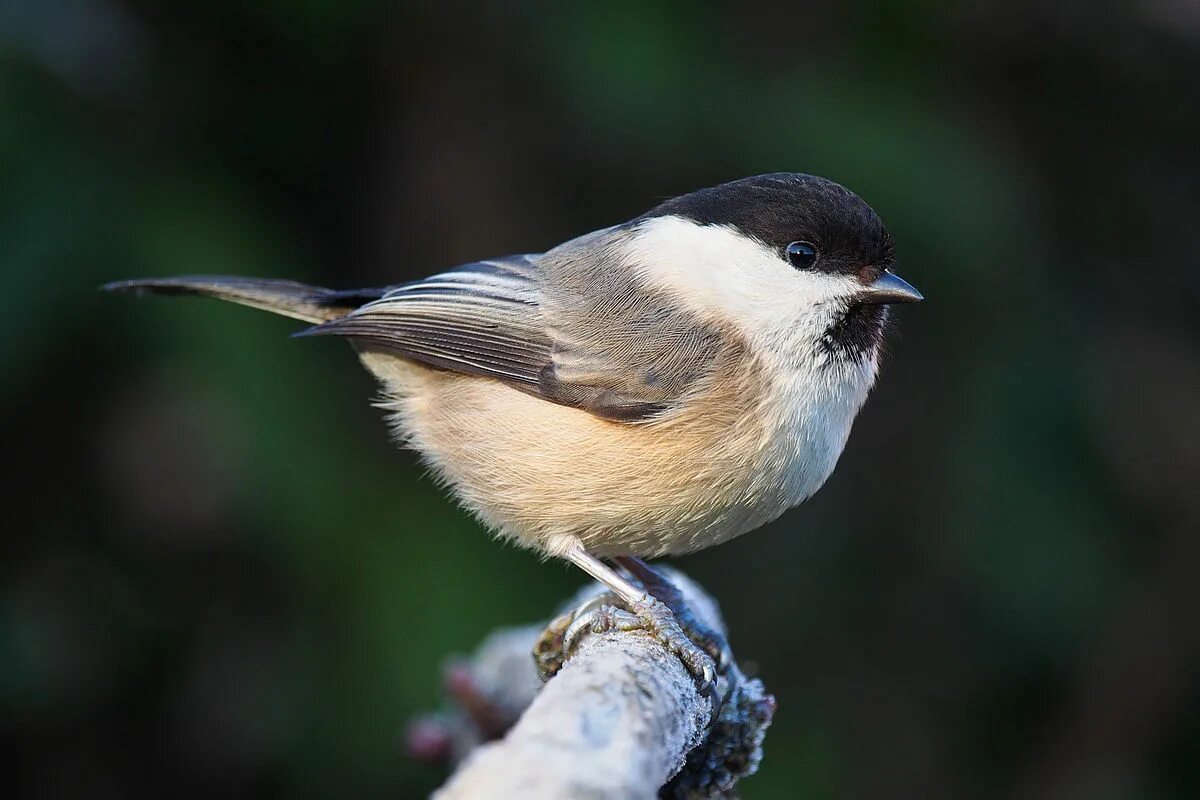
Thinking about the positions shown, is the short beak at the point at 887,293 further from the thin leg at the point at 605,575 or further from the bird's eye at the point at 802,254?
the thin leg at the point at 605,575

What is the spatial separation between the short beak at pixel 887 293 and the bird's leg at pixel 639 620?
0.53 meters

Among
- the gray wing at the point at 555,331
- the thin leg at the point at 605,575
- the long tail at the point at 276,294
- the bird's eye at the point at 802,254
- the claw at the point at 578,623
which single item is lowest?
the claw at the point at 578,623

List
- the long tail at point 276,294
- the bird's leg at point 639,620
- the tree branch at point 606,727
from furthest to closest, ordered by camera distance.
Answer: the long tail at point 276,294
the bird's leg at point 639,620
the tree branch at point 606,727

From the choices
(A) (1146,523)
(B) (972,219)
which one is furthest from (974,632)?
(B) (972,219)

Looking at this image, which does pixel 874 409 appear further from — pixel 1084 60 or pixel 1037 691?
pixel 1084 60

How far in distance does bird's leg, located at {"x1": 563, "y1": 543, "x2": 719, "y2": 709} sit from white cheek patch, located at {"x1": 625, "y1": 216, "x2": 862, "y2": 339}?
1.34 ft

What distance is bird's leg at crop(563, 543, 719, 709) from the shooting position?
1.49 meters

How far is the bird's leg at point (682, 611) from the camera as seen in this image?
1.67m

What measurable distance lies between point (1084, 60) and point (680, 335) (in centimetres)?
170

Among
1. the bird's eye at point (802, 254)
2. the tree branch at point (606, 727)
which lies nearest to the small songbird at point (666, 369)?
the bird's eye at point (802, 254)

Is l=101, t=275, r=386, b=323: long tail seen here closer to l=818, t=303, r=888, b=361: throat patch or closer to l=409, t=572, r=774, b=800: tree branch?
l=409, t=572, r=774, b=800: tree branch

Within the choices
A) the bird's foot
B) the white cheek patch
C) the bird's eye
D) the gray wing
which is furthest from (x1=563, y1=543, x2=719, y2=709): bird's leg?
the bird's eye

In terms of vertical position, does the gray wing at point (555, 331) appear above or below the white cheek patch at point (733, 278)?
below

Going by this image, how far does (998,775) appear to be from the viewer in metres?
2.66
